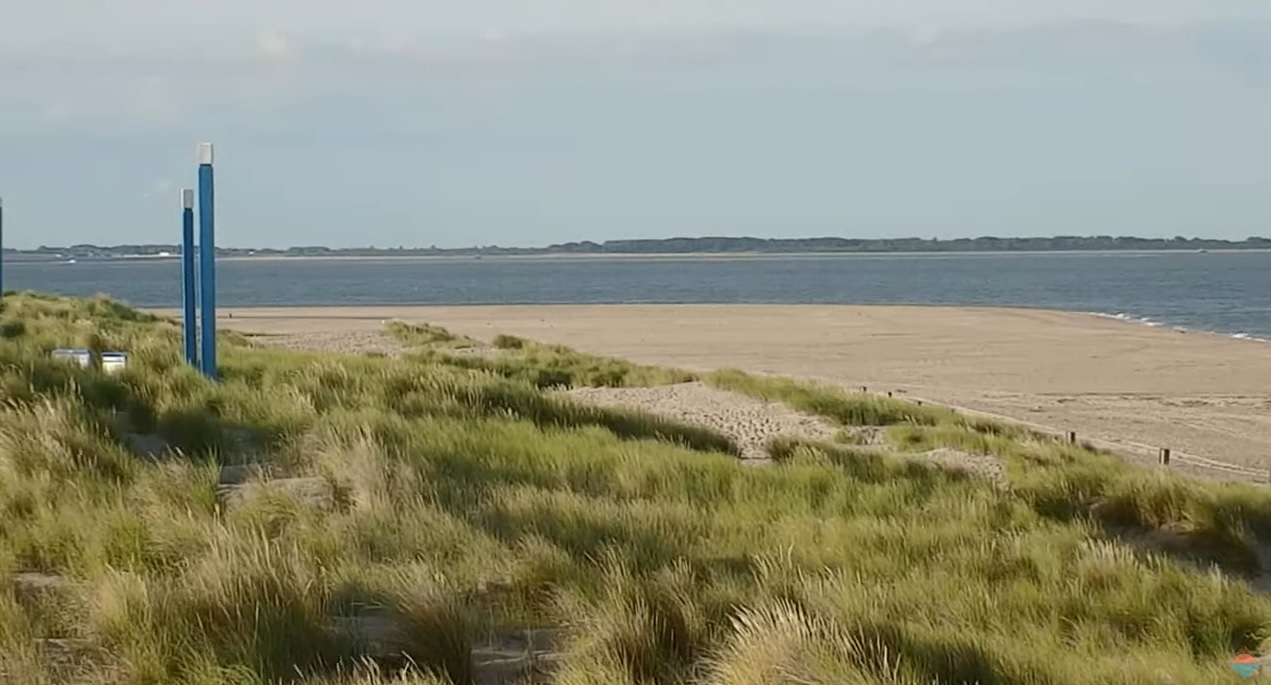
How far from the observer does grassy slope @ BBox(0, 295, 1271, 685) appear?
538 centimetres

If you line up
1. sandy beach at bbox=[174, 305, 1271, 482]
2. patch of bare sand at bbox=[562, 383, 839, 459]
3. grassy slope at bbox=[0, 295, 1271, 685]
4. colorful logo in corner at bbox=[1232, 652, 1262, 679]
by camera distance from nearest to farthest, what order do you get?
grassy slope at bbox=[0, 295, 1271, 685] < colorful logo in corner at bbox=[1232, 652, 1262, 679] < patch of bare sand at bbox=[562, 383, 839, 459] < sandy beach at bbox=[174, 305, 1271, 482]

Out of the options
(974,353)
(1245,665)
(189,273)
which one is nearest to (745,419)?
(189,273)

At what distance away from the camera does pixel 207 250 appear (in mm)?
14812

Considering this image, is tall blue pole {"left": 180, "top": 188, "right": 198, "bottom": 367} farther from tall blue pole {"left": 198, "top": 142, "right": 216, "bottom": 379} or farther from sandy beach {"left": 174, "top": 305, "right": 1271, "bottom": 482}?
sandy beach {"left": 174, "top": 305, "right": 1271, "bottom": 482}

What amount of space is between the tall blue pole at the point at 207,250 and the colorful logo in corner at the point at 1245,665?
410 inches

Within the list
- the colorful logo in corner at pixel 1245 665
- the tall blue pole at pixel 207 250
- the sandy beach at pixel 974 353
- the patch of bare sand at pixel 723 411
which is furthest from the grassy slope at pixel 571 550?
the sandy beach at pixel 974 353

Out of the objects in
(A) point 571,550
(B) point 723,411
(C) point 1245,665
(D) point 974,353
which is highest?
(A) point 571,550

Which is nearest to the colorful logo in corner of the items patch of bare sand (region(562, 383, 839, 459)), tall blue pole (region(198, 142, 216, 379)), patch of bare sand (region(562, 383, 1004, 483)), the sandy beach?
patch of bare sand (region(562, 383, 1004, 483))

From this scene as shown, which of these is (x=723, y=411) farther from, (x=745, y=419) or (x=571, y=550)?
(x=571, y=550)

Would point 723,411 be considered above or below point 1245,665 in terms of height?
below

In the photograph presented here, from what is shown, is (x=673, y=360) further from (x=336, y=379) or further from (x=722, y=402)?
(x=336, y=379)

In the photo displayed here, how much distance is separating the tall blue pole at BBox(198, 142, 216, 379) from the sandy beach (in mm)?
11972

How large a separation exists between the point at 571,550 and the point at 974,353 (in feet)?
113

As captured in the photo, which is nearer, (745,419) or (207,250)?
(207,250)
